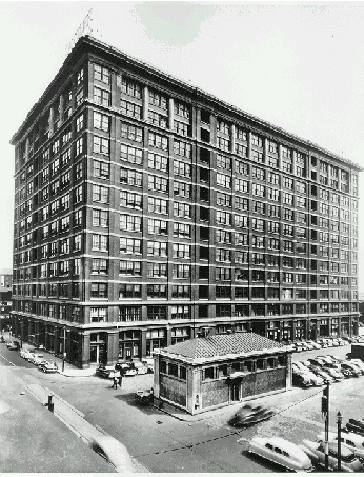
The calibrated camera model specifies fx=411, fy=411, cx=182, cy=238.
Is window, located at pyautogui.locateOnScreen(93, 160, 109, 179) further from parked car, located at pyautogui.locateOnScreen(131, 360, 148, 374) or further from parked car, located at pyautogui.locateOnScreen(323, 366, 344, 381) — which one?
parked car, located at pyautogui.locateOnScreen(323, 366, 344, 381)

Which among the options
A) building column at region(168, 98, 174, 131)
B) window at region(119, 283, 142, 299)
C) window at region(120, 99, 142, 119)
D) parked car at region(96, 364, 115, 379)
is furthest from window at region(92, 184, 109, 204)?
parked car at region(96, 364, 115, 379)

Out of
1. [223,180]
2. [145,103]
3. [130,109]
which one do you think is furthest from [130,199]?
[223,180]

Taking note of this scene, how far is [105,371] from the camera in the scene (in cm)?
4731

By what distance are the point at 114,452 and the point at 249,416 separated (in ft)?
37.3

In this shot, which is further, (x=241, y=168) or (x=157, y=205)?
(x=241, y=168)

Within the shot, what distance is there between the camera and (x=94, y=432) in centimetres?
3022

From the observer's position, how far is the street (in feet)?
83.4

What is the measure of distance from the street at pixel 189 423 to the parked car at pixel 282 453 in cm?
51

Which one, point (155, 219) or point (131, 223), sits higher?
point (155, 219)

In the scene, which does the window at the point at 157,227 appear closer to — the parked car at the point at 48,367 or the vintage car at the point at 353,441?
the parked car at the point at 48,367

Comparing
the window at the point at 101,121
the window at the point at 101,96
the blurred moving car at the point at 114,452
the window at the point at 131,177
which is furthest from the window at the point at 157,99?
the blurred moving car at the point at 114,452

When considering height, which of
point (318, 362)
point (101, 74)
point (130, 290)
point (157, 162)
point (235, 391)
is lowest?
point (318, 362)

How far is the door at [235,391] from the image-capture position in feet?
121

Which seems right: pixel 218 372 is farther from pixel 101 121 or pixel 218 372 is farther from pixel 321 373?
pixel 101 121
